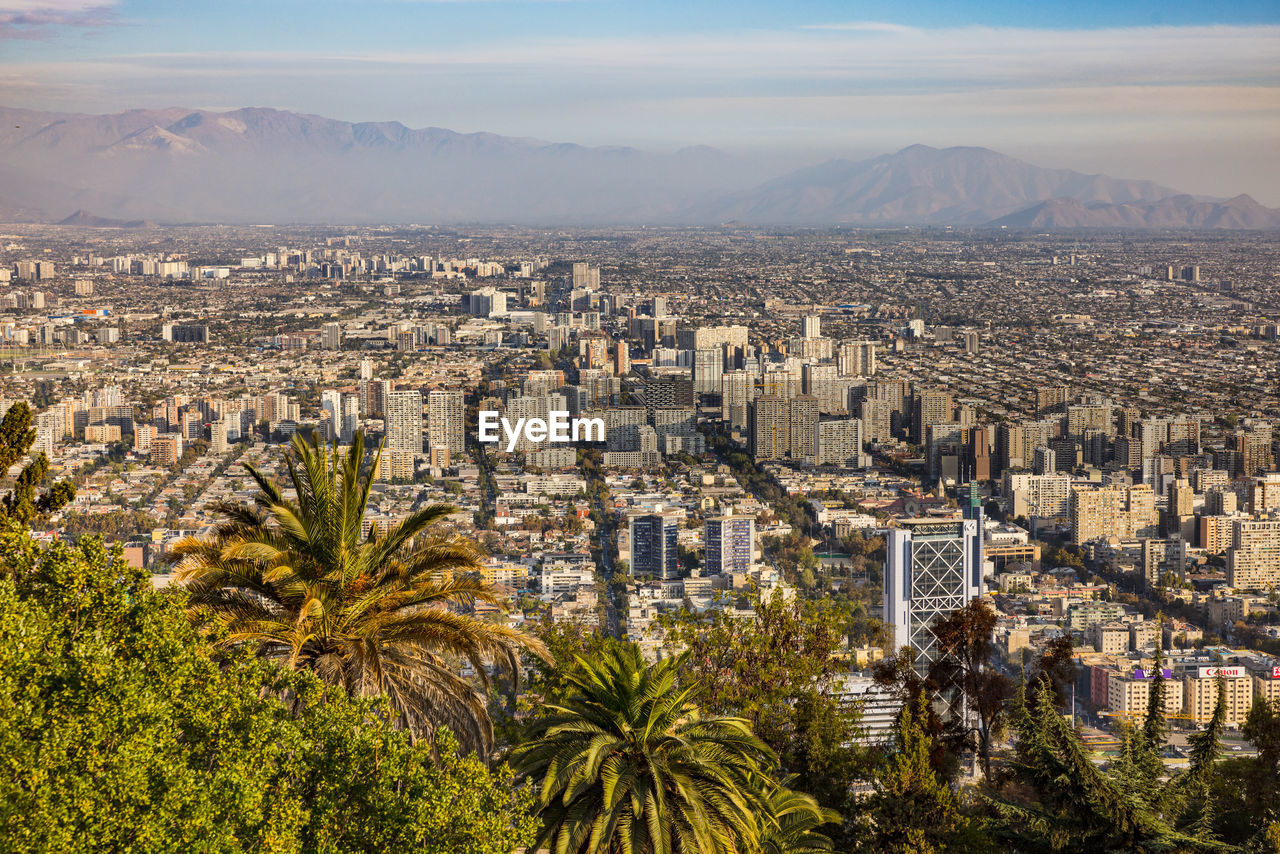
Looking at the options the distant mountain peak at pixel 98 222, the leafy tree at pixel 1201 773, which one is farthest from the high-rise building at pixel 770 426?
the distant mountain peak at pixel 98 222

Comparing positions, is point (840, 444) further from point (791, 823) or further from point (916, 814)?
point (791, 823)

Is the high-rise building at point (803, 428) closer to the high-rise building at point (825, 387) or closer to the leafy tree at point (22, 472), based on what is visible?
the high-rise building at point (825, 387)

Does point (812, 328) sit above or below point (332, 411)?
above

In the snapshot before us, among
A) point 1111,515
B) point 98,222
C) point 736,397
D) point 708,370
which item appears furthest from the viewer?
point 98,222

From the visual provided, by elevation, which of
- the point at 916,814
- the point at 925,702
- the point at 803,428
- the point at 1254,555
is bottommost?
the point at 1254,555

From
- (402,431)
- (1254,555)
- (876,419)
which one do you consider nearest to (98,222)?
(402,431)

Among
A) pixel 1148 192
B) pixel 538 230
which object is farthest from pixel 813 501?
pixel 1148 192

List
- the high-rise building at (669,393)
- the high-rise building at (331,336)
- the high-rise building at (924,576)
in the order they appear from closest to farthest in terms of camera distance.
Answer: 1. the high-rise building at (924,576)
2. the high-rise building at (669,393)
3. the high-rise building at (331,336)

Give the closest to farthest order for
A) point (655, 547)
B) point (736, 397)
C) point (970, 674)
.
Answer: point (970, 674), point (655, 547), point (736, 397)
